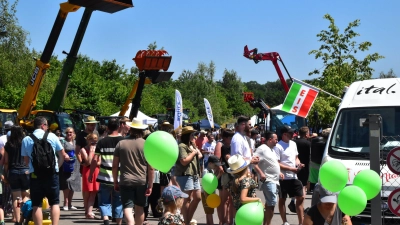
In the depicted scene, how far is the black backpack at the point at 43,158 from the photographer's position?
32.7ft

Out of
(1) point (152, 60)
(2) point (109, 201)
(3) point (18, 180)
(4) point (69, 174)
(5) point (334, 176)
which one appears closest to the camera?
(5) point (334, 176)

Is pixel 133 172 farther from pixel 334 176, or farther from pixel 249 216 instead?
pixel 334 176

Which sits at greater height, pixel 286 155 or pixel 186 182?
pixel 286 155

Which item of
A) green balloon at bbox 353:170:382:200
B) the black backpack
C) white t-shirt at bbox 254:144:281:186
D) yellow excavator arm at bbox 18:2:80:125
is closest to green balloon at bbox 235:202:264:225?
green balloon at bbox 353:170:382:200

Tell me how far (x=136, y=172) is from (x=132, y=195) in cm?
35

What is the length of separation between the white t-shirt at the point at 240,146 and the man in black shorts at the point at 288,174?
3.56 feet

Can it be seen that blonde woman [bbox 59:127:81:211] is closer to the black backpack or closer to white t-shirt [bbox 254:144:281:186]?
the black backpack

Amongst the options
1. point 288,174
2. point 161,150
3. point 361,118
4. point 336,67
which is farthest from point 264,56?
point 161,150

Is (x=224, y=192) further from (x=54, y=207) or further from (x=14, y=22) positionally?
(x=14, y=22)

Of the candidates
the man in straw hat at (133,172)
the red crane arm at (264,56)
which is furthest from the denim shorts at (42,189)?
the red crane arm at (264,56)

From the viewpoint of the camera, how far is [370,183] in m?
6.65

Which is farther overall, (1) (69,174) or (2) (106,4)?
(2) (106,4)

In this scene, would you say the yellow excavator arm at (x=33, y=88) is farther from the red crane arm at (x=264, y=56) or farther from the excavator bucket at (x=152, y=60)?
the red crane arm at (x=264, y=56)

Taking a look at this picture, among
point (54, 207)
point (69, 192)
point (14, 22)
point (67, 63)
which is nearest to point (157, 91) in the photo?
point (14, 22)
